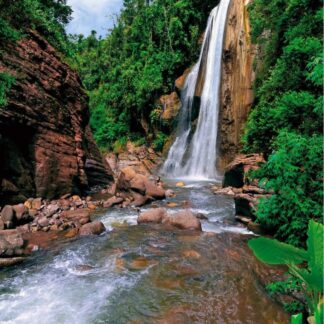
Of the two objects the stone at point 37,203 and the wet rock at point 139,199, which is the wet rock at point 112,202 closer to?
the wet rock at point 139,199

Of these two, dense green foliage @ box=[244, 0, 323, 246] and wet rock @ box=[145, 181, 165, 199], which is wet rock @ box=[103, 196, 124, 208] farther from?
dense green foliage @ box=[244, 0, 323, 246]

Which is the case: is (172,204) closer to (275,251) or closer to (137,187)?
(137,187)

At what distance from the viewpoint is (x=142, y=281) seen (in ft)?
16.8

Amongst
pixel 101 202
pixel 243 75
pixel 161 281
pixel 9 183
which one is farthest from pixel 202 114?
pixel 161 281

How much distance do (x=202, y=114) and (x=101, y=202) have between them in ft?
38.4

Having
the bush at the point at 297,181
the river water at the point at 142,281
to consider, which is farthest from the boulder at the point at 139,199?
the bush at the point at 297,181

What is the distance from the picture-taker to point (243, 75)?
17.3 m

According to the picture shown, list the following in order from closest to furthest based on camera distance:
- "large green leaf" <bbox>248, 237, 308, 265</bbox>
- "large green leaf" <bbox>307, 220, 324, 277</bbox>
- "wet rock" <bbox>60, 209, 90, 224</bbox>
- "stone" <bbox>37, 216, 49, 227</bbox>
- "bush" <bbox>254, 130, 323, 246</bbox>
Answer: "large green leaf" <bbox>307, 220, 324, 277</bbox>, "large green leaf" <bbox>248, 237, 308, 265</bbox>, "bush" <bbox>254, 130, 323, 246</bbox>, "stone" <bbox>37, 216, 49, 227</bbox>, "wet rock" <bbox>60, 209, 90, 224</bbox>

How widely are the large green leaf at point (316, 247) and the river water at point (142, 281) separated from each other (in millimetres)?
3020

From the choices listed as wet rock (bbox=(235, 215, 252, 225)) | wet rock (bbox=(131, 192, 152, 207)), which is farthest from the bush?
wet rock (bbox=(131, 192, 152, 207))

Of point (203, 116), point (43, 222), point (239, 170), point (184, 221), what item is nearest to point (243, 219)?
point (184, 221)

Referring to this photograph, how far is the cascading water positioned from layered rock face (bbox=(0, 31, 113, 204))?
29.6 ft

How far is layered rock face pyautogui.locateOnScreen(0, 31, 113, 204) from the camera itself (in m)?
9.36

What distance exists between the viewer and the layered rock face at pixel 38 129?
9359 millimetres
